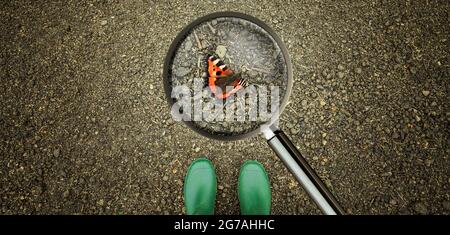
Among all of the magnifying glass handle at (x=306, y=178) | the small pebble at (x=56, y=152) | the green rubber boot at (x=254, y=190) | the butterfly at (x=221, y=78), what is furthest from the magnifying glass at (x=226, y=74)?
the small pebble at (x=56, y=152)

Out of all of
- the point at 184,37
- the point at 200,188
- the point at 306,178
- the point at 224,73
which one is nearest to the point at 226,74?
the point at 224,73

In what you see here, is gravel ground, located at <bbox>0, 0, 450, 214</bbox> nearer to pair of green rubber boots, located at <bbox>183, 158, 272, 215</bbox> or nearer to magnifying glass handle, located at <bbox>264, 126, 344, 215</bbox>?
pair of green rubber boots, located at <bbox>183, 158, 272, 215</bbox>

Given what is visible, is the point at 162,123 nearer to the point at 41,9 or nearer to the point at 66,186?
the point at 66,186

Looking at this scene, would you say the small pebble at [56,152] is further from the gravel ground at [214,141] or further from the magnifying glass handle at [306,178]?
the magnifying glass handle at [306,178]

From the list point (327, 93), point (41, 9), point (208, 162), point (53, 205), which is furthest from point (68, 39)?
point (327, 93)

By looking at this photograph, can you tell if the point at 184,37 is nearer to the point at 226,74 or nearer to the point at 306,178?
the point at 226,74
